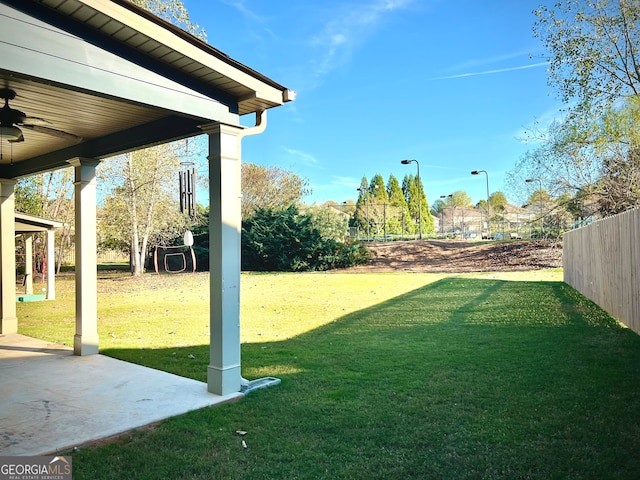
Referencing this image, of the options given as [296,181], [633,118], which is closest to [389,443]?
[633,118]

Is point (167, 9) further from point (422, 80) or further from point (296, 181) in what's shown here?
point (422, 80)

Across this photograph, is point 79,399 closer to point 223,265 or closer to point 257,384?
point 257,384

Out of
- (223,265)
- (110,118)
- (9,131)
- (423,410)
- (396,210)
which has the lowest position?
(423,410)

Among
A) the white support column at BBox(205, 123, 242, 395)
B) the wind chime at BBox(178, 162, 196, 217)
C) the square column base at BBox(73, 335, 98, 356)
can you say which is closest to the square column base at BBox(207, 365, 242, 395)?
the white support column at BBox(205, 123, 242, 395)

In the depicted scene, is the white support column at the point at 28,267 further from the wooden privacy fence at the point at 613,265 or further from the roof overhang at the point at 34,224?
the wooden privacy fence at the point at 613,265

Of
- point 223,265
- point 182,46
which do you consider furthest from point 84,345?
point 182,46

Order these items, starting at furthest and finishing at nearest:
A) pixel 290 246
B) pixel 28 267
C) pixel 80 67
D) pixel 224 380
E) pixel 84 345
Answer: pixel 290 246
pixel 28 267
pixel 84 345
pixel 224 380
pixel 80 67

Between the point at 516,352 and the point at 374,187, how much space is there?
4248 centimetres

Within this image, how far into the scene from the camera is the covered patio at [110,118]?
3.20 meters

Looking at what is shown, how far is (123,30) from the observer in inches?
137

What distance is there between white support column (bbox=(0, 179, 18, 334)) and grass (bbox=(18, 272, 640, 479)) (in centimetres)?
49

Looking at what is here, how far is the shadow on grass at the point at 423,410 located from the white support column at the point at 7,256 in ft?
8.99

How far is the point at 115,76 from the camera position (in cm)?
354

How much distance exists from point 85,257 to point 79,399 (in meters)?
2.22
